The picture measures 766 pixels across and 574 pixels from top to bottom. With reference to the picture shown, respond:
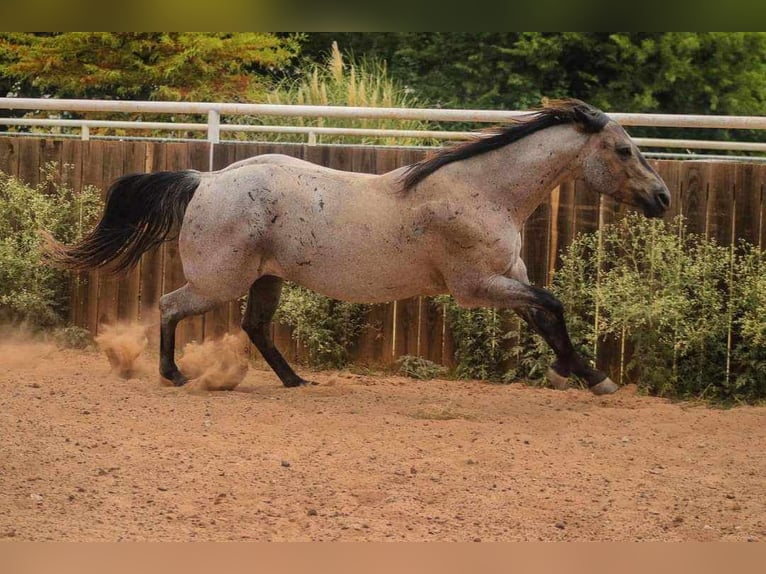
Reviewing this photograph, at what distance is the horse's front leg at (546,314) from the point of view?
6.06 meters

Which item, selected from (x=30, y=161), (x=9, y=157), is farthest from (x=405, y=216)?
(x=9, y=157)

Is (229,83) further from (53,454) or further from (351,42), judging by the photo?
(53,454)

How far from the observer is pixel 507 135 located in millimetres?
6383

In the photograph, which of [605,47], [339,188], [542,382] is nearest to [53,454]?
[339,188]

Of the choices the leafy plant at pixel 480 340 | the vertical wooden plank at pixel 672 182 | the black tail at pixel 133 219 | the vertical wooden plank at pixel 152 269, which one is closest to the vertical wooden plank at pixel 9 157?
the vertical wooden plank at pixel 152 269

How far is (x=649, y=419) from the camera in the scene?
593 cm

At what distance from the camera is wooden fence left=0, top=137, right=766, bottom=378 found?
23.1 ft

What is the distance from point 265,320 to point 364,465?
8.29ft

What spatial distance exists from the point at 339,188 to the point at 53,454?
2696 millimetres

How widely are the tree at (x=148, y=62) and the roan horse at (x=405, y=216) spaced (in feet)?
33.9

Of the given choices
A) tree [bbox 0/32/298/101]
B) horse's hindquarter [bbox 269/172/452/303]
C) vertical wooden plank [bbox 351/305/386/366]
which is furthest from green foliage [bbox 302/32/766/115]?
horse's hindquarter [bbox 269/172/452/303]

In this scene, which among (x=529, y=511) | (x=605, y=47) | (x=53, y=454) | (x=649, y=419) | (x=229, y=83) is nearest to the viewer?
(x=529, y=511)

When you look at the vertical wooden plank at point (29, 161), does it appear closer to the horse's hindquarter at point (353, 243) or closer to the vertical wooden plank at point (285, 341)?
the vertical wooden plank at point (285, 341)

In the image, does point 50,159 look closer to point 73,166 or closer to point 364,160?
point 73,166
